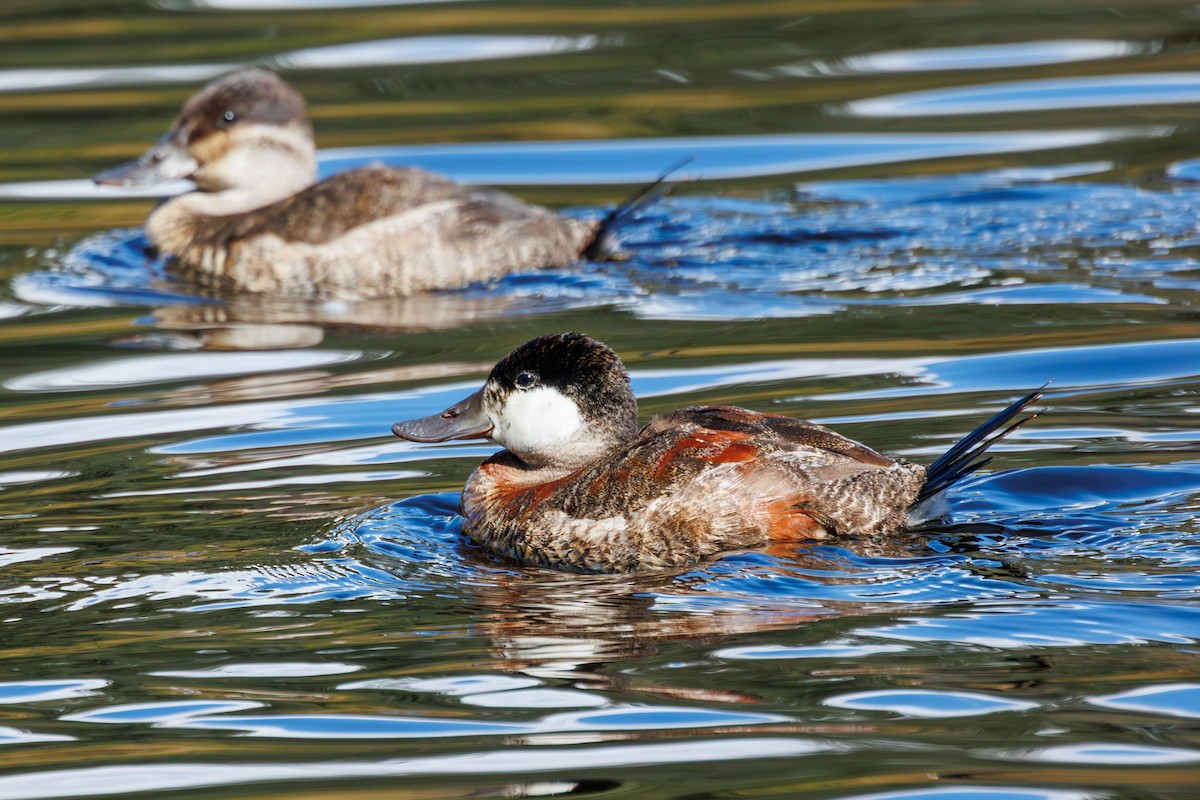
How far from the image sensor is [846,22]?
14.4 meters

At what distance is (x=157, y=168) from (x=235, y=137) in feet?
1.56

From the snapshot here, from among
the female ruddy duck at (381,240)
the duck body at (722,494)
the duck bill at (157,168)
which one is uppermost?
the duck bill at (157,168)

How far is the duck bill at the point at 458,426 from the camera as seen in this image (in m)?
6.44

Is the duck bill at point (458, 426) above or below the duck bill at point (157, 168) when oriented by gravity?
below

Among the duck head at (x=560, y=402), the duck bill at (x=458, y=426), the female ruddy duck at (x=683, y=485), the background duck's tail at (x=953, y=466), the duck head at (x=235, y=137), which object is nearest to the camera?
the background duck's tail at (x=953, y=466)

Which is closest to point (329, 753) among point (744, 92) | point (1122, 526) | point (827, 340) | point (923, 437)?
point (1122, 526)

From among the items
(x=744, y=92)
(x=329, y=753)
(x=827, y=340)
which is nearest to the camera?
(x=329, y=753)

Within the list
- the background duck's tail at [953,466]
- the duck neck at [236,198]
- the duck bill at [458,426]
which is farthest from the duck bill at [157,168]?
the background duck's tail at [953,466]

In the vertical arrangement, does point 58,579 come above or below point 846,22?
below

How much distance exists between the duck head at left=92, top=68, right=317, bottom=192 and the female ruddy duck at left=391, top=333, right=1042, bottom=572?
17.7ft

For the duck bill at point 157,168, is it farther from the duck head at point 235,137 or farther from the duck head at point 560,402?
the duck head at point 560,402

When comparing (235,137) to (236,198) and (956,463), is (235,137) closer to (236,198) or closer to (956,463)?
(236,198)

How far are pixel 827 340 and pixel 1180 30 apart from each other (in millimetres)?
7099

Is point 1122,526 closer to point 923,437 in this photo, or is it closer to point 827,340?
point 923,437
